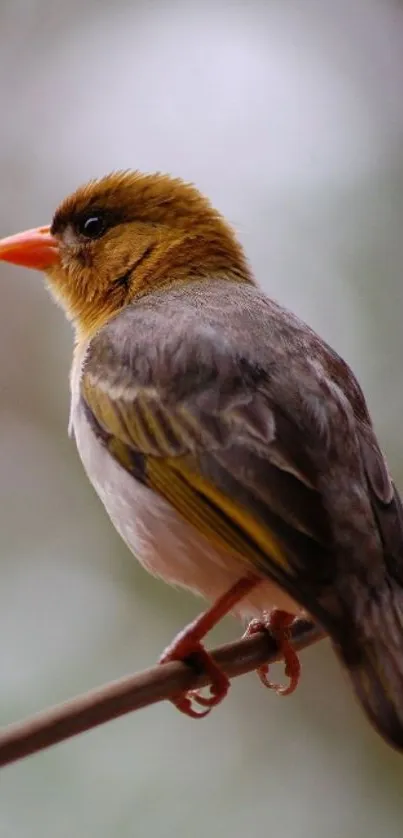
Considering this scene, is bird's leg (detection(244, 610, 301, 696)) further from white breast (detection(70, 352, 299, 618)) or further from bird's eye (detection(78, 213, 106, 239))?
bird's eye (detection(78, 213, 106, 239))

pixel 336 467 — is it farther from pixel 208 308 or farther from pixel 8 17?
pixel 8 17

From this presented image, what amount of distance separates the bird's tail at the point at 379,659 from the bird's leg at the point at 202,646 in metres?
0.24

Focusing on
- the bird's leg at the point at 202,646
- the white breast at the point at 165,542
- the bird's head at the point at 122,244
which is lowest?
the bird's leg at the point at 202,646

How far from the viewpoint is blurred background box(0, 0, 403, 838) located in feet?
8.51

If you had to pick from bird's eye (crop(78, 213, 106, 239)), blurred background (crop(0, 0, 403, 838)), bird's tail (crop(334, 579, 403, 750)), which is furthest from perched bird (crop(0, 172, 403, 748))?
blurred background (crop(0, 0, 403, 838))

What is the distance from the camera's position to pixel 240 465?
60.8 inches

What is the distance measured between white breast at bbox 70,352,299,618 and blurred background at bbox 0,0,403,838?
0.94 meters

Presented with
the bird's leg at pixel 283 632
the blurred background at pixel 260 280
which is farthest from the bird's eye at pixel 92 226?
the bird's leg at pixel 283 632

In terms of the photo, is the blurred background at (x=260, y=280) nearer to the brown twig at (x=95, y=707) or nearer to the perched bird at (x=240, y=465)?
the perched bird at (x=240, y=465)

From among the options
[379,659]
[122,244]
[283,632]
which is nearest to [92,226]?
[122,244]

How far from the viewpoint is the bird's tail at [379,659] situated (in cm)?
132

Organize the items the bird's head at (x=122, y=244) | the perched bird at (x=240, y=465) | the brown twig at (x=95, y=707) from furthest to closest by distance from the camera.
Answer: the bird's head at (x=122, y=244)
the perched bird at (x=240, y=465)
the brown twig at (x=95, y=707)

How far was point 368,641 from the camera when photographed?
1.40m

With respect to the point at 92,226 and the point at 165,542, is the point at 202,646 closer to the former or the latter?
the point at 165,542
